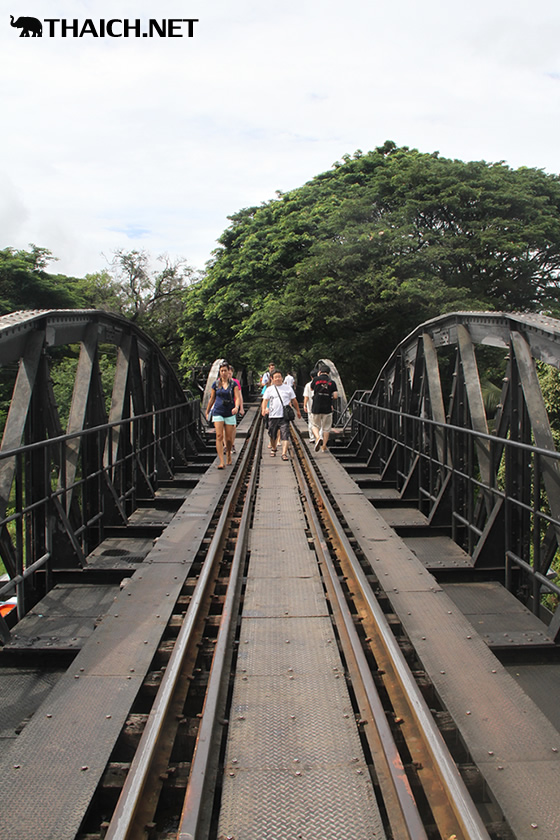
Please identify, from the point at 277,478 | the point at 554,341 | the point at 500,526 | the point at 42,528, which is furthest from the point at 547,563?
the point at 277,478

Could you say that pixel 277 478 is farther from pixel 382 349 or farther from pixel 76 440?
pixel 382 349

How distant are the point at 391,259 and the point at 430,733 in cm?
2154

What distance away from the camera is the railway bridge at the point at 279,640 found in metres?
2.74

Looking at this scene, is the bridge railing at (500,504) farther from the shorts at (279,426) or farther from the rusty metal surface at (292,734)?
the shorts at (279,426)

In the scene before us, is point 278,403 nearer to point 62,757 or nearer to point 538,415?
point 538,415

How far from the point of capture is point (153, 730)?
10.2ft

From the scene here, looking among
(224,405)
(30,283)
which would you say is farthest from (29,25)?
(30,283)

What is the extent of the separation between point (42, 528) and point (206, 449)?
10.1 m

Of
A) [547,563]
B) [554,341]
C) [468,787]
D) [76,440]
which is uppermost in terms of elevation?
[554,341]

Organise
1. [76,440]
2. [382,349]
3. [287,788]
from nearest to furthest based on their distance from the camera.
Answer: [287,788] < [76,440] < [382,349]

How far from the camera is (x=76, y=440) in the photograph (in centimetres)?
655

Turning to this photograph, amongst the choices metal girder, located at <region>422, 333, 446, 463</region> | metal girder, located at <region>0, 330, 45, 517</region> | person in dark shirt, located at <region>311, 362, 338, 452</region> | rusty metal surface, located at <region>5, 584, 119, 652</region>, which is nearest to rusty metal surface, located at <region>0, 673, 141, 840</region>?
rusty metal surface, located at <region>5, 584, 119, 652</region>

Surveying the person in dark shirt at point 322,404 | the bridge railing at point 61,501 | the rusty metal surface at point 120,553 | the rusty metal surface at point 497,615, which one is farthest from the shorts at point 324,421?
the rusty metal surface at point 497,615

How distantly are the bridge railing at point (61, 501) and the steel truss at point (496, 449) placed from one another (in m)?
3.62
